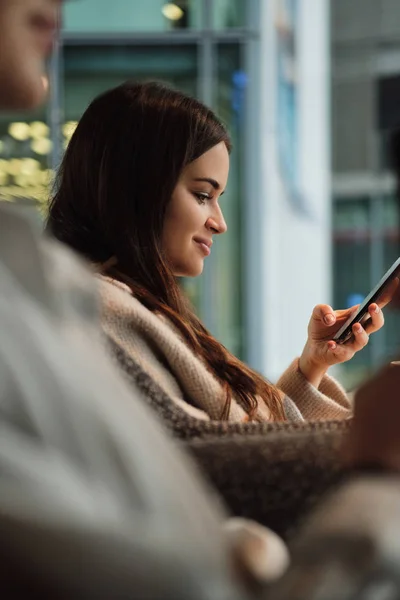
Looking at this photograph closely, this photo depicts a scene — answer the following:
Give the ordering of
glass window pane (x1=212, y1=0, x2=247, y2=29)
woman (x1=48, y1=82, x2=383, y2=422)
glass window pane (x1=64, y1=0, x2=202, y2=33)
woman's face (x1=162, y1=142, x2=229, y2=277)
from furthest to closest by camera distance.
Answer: glass window pane (x1=212, y1=0, x2=247, y2=29)
glass window pane (x1=64, y1=0, x2=202, y2=33)
woman's face (x1=162, y1=142, x2=229, y2=277)
woman (x1=48, y1=82, x2=383, y2=422)

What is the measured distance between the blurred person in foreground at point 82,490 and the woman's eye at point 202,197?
1.34 metres

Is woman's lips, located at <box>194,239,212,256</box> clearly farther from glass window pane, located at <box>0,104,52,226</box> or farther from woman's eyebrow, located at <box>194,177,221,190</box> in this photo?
glass window pane, located at <box>0,104,52,226</box>

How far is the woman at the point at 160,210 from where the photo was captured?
1.68m

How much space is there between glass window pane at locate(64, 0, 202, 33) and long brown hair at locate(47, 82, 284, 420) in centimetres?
813

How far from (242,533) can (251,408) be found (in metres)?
0.93

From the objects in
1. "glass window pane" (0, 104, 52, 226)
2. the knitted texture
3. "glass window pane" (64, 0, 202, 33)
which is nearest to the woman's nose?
the knitted texture

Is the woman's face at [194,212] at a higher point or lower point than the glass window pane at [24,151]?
higher

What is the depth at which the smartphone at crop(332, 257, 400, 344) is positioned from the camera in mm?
1773

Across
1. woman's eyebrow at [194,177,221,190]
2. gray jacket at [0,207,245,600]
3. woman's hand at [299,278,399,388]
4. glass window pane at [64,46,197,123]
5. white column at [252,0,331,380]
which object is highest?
gray jacket at [0,207,245,600]

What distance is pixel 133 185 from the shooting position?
71.1 inches

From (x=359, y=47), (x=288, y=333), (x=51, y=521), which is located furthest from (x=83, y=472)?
(x=359, y=47)

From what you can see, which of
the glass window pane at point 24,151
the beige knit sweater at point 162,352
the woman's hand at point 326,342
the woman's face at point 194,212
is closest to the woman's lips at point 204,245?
the woman's face at point 194,212

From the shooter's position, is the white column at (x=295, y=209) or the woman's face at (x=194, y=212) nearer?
the woman's face at (x=194, y=212)

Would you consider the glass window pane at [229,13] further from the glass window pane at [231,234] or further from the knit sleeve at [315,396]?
the knit sleeve at [315,396]
